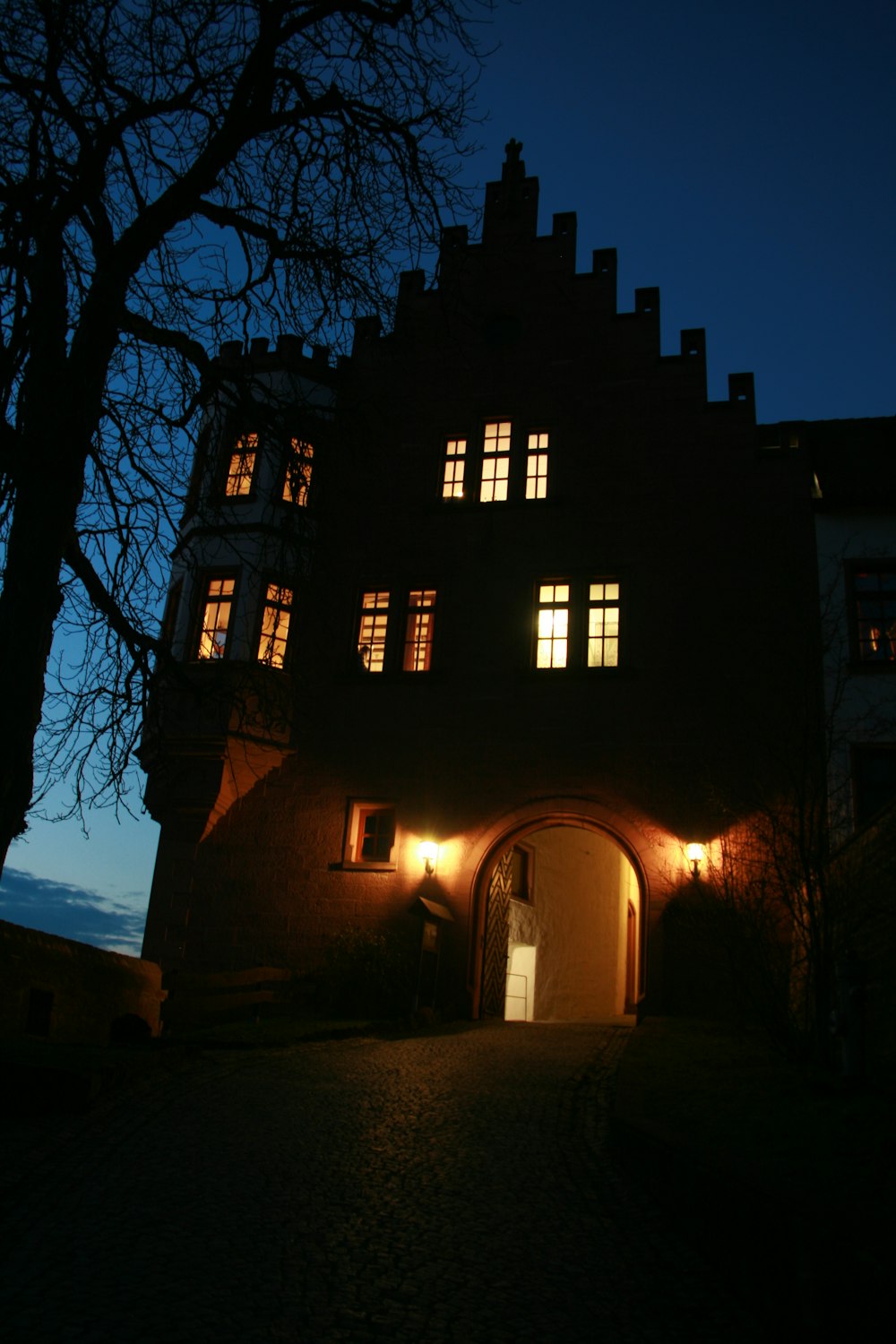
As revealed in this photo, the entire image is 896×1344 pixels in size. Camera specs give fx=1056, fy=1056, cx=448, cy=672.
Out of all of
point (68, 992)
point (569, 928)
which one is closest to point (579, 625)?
point (569, 928)

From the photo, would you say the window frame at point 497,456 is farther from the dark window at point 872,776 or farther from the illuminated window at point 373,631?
the dark window at point 872,776

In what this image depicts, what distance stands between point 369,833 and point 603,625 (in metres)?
4.99

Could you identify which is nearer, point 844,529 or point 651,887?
point 651,887

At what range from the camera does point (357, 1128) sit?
663cm

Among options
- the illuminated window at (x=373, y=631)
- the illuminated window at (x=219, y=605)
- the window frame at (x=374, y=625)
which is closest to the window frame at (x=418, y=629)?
the window frame at (x=374, y=625)

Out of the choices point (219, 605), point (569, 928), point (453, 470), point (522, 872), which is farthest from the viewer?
point (569, 928)

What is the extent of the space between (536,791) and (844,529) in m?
6.31

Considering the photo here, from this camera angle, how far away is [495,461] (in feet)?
60.6

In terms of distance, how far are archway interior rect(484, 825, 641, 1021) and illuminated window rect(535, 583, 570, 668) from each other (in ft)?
13.4

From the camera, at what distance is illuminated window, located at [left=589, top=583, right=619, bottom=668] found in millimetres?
16609

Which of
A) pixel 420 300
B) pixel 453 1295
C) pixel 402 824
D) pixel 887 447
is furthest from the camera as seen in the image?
pixel 420 300

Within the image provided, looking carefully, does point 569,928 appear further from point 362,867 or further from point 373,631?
point 373,631

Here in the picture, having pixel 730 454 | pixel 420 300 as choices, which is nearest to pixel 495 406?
pixel 420 300

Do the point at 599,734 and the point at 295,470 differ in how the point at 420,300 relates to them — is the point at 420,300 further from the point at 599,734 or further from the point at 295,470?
the point at 295,470
